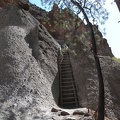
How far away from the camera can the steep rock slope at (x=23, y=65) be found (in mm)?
12344

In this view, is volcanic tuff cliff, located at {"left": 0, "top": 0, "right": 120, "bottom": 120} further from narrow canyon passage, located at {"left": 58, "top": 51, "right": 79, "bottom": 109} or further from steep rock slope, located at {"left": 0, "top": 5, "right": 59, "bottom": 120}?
narrow canyon passage, located at {"left": 58, "top": 51, "right": 79, "bottom": 109}

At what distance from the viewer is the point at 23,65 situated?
48.8 ft

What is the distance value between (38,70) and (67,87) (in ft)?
8.00

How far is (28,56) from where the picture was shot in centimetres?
1611

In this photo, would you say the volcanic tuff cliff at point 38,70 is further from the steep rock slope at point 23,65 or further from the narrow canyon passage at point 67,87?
the narrow canyon passage at point 67,87

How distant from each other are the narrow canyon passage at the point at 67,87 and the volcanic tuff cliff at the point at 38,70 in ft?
1.03

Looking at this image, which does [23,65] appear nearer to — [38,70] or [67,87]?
[38,70]

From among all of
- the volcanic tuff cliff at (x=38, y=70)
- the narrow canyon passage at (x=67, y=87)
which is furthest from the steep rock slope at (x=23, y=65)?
the narrow canyon passage at (x=67, y=87)

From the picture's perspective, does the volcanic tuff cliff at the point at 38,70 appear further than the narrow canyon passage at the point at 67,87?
No

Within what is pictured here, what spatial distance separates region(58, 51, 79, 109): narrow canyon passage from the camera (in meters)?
15.3

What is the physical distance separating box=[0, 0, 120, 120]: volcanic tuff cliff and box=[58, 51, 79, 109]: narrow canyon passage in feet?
1.03

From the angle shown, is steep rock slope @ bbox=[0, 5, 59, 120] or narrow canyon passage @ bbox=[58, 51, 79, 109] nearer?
steep rock slope @ bbox=[0, 5, 59, 120]

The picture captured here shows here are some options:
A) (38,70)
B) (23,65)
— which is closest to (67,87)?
(38,70)

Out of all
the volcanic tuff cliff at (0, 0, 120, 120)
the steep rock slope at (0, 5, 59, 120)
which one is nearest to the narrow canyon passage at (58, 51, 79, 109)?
the volcanic tuff cliff at (0, 0, 120, 120)
